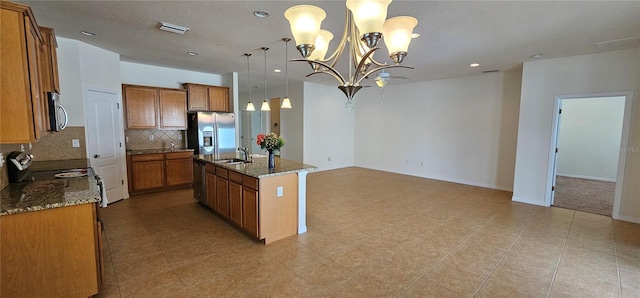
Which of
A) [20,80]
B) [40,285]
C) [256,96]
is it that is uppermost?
[256,96]

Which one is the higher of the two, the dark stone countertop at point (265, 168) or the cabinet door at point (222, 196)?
the dark stone countertop at point (265, 168)

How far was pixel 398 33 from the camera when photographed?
6.87ft

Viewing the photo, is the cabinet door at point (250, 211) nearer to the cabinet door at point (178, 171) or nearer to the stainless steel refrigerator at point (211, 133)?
the stainless steel refrigerator at point (211, 133)

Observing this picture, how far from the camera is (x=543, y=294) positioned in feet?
7.62

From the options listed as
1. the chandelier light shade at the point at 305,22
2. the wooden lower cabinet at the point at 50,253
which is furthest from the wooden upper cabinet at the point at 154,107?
the chandelier light shade at the point at 305,22

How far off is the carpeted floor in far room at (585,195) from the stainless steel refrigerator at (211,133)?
6.56 metres

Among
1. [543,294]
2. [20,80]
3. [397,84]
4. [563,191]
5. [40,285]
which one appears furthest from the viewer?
[397,84]

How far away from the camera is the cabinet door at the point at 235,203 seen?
11.2 ft

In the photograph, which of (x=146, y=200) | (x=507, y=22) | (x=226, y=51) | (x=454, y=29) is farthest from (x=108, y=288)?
(x=507, y=22)

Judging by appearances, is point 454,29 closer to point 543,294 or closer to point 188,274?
point 543,294

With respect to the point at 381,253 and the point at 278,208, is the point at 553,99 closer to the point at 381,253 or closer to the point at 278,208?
the point at 381,253

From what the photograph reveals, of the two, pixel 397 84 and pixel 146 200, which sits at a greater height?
pixel 397 84

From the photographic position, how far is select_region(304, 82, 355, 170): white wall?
7664 mm

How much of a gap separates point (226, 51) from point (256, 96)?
197 inches
